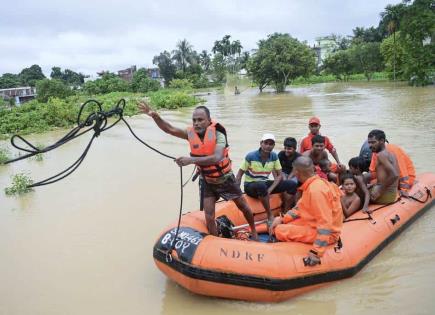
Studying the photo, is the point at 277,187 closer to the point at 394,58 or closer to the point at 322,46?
the point at 394,58

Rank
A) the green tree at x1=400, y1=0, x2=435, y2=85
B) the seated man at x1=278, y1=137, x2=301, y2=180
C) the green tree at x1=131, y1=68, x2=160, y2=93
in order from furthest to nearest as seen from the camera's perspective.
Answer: the green tree at x1=131, y1=68, x2=160, y2=93 < the green tree at x1=400, y1=0, x2=435, y2=85 < the seated man at x1=278, y1=137, x2=301, y2=180

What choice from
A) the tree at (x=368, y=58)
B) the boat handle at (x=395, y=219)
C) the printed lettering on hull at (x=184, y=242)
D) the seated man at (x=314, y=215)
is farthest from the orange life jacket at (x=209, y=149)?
the tree at (x=368, y=58)

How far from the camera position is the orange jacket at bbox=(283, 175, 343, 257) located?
3.36m

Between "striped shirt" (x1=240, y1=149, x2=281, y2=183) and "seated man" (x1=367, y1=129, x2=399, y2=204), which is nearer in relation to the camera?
"seated man" (x1=367, y1=129, x2=399, y2=204)

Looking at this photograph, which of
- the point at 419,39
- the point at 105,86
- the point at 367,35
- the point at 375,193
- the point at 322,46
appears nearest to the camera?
the point at 375,193

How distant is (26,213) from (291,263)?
4969 millimetres

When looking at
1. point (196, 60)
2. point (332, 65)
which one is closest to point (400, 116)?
point (332, 65)

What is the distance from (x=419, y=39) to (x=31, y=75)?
5686 cm

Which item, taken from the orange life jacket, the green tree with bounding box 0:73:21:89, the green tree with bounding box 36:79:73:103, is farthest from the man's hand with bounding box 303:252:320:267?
the green tree with bounding box 0:73:21:89

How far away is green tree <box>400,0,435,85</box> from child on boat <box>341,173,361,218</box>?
24.1 meters

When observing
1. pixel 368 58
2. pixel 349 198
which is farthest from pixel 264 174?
pixel 368 58

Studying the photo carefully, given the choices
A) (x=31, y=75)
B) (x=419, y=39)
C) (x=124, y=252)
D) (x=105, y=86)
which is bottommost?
(x=124, y=252)

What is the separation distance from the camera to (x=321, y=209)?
3354mm

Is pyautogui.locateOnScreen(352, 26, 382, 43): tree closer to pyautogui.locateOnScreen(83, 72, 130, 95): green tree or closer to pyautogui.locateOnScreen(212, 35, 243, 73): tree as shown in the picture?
pyautogui.locateOnScreen(212, 35, 243, 73): tree
